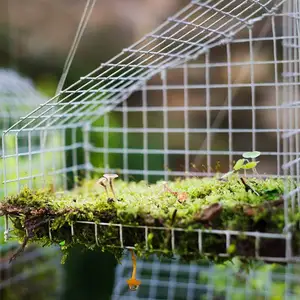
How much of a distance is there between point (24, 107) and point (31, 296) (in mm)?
876

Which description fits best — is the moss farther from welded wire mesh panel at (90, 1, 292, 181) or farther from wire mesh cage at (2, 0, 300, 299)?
welded wire mesh panel at (90, 1, 292, 181)

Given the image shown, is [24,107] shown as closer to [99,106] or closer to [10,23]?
[99,106]

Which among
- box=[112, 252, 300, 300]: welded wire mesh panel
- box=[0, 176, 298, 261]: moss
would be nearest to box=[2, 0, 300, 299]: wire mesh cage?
box=[0, 176, 298, 261]: moss

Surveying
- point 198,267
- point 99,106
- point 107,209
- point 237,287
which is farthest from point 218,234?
point 198,267

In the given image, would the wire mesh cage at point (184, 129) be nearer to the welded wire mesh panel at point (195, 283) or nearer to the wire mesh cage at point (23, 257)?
the wire mesh cage at point (23, 257)

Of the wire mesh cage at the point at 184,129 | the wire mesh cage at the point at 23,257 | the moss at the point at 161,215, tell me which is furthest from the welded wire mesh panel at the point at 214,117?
the moss at the point at 161,215

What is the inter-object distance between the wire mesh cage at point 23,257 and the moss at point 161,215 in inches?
30.9

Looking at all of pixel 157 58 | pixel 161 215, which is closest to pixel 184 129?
pixel 157 58

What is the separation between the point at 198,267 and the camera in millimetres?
Result: 2473

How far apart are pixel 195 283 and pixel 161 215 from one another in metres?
1.34

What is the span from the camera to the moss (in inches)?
44.4

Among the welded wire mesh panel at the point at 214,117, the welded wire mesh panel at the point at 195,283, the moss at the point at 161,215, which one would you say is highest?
the welded wire mesh panel at the point at 214,117

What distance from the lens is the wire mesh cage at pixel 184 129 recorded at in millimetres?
1133

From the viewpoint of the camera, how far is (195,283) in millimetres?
2426
